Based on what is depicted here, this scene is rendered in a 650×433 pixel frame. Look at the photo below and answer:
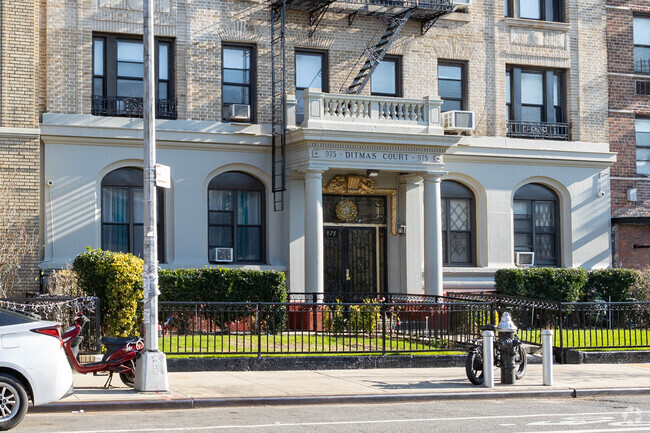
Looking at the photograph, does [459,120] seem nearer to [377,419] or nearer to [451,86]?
[451,86]

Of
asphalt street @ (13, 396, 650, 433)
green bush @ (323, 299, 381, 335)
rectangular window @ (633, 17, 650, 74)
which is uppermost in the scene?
rectangular window @ (633, 17, 650, 74)

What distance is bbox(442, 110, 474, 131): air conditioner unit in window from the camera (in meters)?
26.7

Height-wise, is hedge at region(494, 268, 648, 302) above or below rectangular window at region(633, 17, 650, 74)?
below

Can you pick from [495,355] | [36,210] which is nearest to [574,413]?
[495,355]

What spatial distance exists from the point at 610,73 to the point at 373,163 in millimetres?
9473

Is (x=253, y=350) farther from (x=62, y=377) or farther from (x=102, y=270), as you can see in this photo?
(x=62, y=377)

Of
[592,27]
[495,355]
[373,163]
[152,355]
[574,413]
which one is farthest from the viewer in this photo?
[592,27]

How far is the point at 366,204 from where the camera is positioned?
2731 centimetres

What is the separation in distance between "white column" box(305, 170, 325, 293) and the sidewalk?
625 centimetres

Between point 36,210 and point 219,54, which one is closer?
point 36,210

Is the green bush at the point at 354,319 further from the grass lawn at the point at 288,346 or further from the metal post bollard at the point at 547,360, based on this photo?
the metal post bollard at the point at 547,360

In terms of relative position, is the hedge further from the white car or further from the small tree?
the white car

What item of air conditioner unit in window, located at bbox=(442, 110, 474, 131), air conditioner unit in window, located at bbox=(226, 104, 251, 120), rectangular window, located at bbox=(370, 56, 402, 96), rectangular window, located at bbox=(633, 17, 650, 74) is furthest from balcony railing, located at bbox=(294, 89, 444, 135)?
rectangular window, located at bbox=(633, 17, 650, 74)

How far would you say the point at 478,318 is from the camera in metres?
19.3
